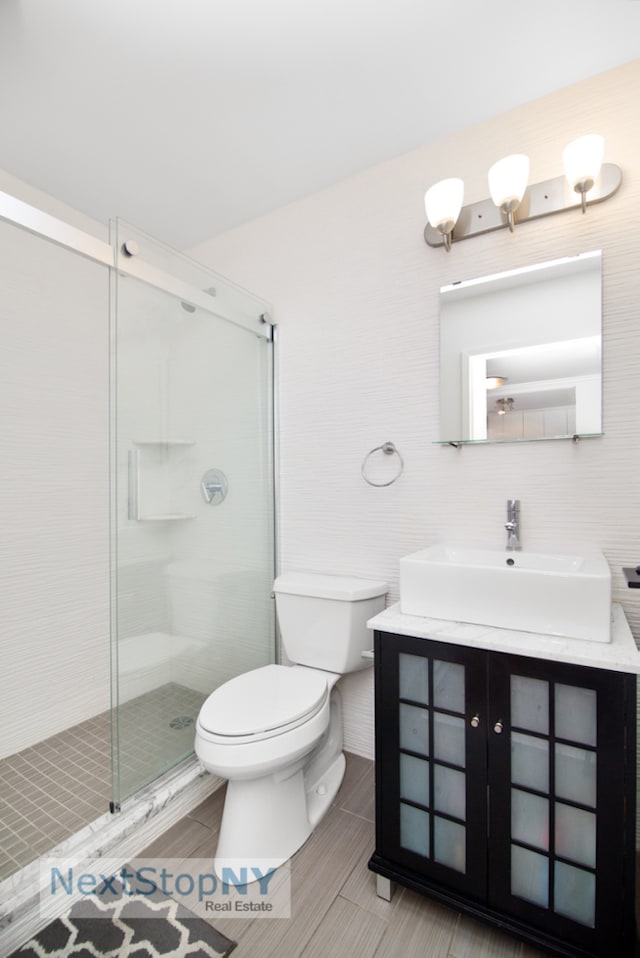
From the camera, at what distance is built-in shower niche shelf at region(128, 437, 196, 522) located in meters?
1.56

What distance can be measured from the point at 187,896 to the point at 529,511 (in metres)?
1.53

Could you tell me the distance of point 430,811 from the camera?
1.19 metres

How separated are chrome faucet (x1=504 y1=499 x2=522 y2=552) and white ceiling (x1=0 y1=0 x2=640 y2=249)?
4.46ft

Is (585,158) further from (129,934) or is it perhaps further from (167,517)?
(129,934)

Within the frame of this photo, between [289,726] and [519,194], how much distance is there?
177 centimetres

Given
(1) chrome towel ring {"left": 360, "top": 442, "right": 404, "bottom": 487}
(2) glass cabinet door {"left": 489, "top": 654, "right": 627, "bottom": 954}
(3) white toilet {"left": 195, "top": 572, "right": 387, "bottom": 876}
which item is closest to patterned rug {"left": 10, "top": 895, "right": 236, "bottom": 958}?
(3) white toilet {"left": 195, "top": 572, "right": 387, "bottom": 876}

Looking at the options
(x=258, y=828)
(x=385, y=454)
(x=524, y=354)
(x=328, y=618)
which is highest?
(x=524, y=354)

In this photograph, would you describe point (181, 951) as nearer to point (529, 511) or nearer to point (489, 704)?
point (489, 704)

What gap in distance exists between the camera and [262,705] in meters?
1.41

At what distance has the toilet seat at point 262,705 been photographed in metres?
1.29

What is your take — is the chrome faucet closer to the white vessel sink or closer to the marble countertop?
the white vessel sink

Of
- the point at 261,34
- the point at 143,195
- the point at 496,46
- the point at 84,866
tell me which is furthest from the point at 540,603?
the point at 143,195

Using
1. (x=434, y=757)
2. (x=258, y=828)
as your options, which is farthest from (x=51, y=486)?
(x=434, y=757)

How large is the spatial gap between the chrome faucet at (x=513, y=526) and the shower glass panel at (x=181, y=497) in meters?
1.05
